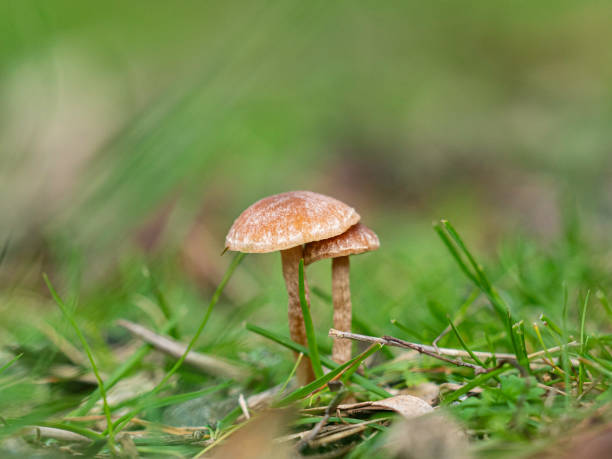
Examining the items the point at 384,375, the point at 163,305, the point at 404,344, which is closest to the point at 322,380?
the point at 404,344

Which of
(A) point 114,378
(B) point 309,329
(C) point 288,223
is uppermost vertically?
(C) point 288,223

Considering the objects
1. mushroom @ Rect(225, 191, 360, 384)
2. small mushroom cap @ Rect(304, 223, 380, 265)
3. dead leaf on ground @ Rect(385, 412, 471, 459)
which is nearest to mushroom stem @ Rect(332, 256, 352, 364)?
small mushroom cap @ Rect(304, 223, 380, 265)

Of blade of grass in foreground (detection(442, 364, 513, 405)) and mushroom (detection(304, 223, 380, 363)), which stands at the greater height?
mushroom (detection(304, 223, 380, 363))

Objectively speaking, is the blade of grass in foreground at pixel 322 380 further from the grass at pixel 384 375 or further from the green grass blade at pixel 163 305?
the green grass blade at pixel 163 305

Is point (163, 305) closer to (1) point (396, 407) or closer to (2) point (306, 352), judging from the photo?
(2) point (306, 352)

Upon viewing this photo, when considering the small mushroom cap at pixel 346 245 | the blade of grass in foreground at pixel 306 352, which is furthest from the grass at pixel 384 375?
the small mushroom cap at pixel 346 245

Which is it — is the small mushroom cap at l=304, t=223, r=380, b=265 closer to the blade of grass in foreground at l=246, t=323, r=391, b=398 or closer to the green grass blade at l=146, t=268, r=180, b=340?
the blade of grass in foreground at l=246, t=323, r=391, b=398

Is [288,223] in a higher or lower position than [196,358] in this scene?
higher
